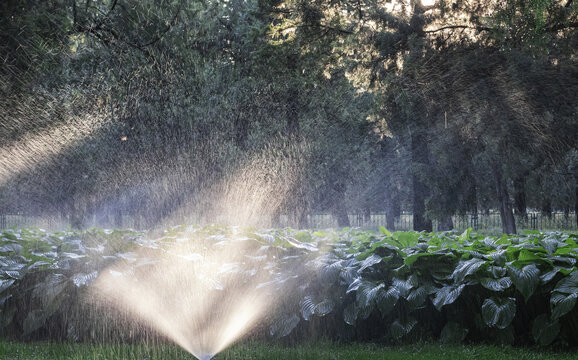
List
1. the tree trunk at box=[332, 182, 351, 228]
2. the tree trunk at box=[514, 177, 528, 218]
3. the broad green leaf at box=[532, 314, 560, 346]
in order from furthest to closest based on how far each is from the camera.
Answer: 1. the tree trunk at box=[332, 182, 351, 228]
2. the tree trunk at box=[514, 177, 528, 218]
3. the broad green leaf at box=[532, 314, 560, 346]

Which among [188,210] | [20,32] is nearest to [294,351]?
[20,32]

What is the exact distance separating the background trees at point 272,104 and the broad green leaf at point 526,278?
1683 mm

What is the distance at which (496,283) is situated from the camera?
3924mm

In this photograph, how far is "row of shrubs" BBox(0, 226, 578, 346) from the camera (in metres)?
3.96

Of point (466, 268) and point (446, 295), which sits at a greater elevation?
point (466, 268)

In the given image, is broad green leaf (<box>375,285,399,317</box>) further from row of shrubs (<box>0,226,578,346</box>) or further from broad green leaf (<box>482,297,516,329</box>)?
broad green leaf (<box>482,297,516,329</box>)

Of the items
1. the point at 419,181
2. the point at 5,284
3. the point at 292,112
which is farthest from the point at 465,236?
the point at 292,112

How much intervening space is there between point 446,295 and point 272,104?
19.7m

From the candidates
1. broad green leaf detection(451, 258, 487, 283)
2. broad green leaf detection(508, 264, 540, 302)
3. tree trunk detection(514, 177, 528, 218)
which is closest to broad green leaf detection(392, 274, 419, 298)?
broad green leaf detection(451, 258, 487, 283)

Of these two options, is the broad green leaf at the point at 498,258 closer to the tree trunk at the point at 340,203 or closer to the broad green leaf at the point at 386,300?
the broad green leaf at the point at 386,300

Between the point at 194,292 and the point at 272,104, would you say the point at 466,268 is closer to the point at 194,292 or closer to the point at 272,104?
the point at 194,292

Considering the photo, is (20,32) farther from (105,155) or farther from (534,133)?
(105,155)

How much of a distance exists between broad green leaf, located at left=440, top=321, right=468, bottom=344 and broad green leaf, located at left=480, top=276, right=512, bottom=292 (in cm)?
44

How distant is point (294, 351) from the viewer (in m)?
4.09
